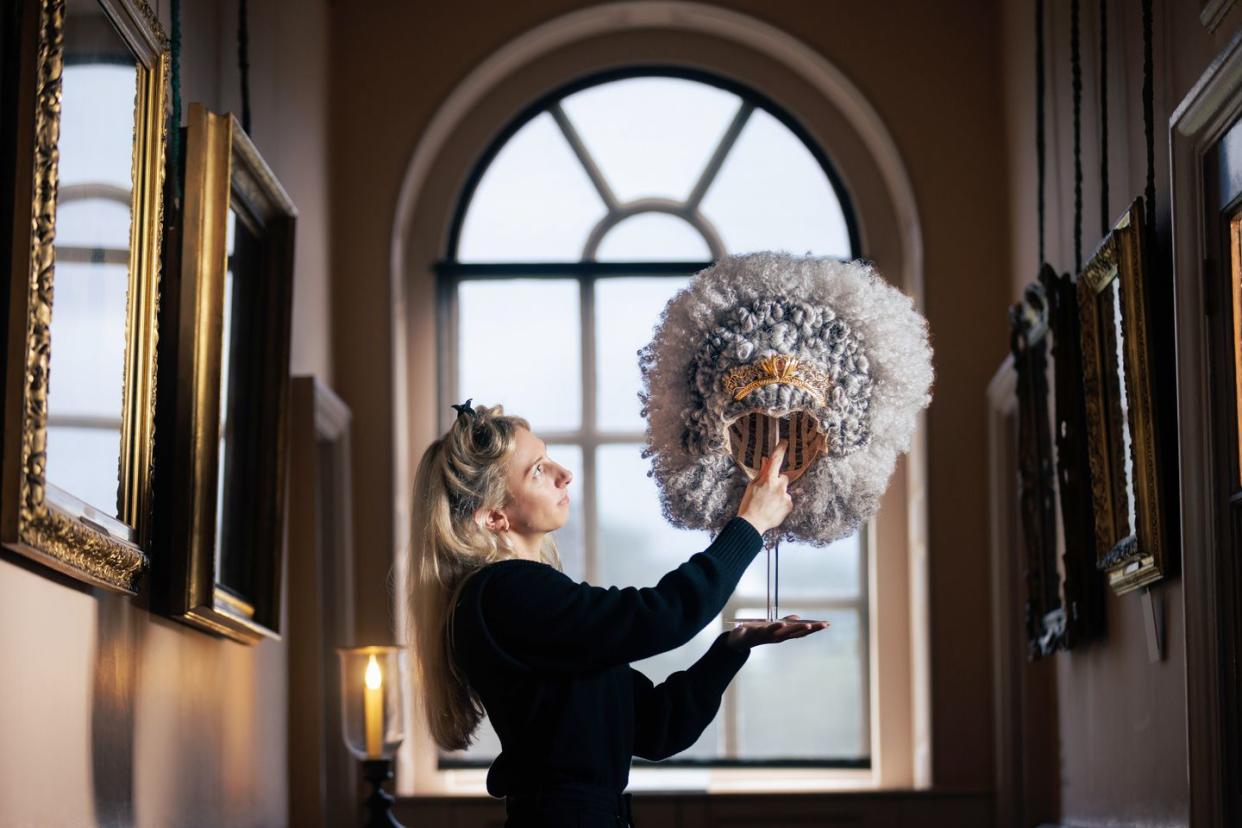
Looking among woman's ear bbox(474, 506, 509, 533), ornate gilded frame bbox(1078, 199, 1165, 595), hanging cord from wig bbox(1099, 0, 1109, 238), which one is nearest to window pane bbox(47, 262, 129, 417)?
woman's ear bbox(474, 506, 509, 533)

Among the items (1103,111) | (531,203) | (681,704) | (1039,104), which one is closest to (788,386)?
(681,704)

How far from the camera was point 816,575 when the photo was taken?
631cm

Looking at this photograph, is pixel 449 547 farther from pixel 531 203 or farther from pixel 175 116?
pixel 531 203

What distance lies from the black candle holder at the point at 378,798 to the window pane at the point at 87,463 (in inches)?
73.2

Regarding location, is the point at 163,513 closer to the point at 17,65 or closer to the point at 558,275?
the point at 17,65

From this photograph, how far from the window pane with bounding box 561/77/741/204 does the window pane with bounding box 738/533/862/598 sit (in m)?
1.41

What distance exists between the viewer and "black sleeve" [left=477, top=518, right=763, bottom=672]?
9.77 ft

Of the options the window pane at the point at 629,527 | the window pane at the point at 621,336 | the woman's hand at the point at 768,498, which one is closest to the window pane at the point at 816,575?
the window pane at the point at 629,527

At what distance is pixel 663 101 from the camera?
6570 millimetres

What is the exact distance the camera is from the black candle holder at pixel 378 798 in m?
4.86

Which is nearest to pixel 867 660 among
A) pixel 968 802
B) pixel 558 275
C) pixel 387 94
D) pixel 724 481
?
pixel 968 802

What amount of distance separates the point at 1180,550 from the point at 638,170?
130 inches

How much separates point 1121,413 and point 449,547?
1.68 m

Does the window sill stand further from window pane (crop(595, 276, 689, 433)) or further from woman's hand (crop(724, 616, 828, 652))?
woman's hand (crop(724, 616, 828, 652))
